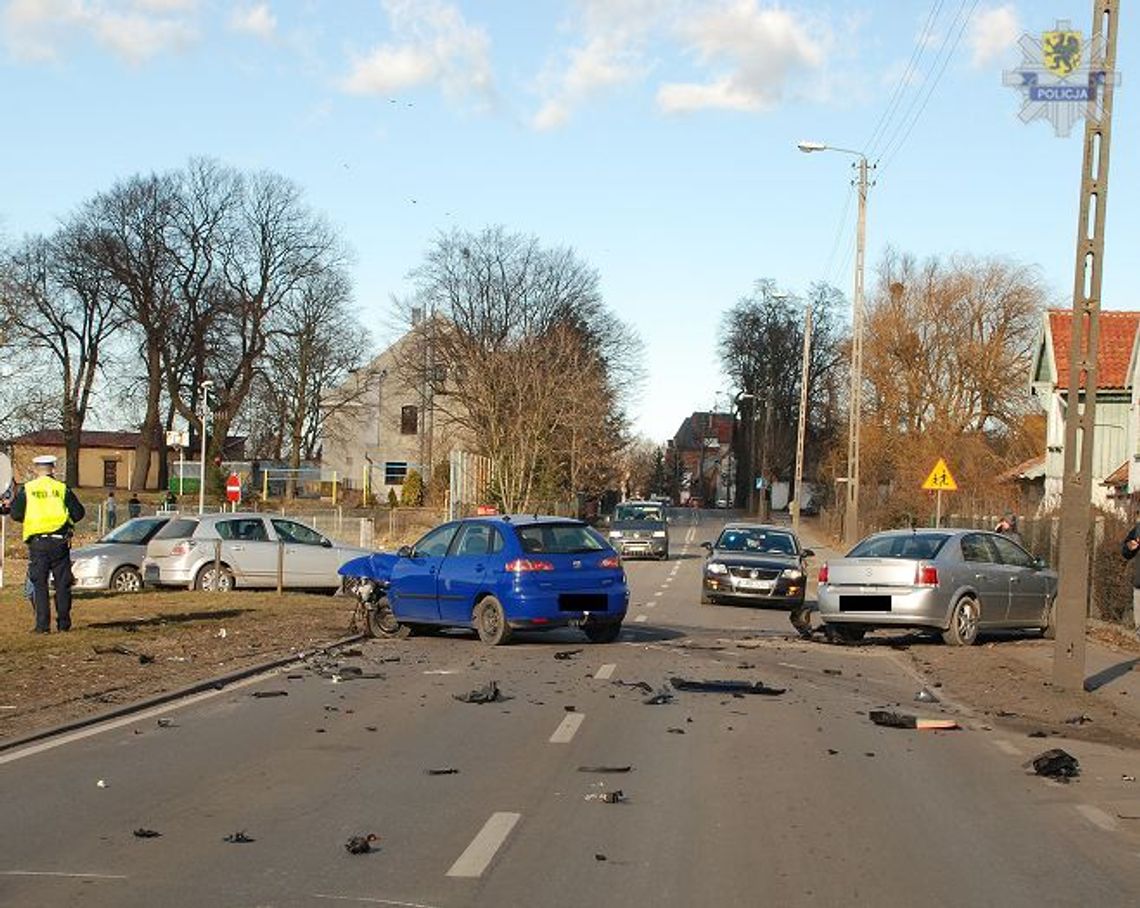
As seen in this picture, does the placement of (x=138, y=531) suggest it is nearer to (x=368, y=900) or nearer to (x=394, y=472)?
(x=368, y=900)

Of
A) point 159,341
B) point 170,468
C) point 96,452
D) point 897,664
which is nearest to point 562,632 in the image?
point 897,664

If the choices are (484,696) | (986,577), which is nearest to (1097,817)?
(484,696)

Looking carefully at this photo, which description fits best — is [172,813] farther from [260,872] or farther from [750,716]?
[750,716]

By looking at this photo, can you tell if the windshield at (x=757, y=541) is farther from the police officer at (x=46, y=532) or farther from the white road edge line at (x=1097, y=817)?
the white road edge line at (x=1097, y=817)

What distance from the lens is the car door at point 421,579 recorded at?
18.2 metres

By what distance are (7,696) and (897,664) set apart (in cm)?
958

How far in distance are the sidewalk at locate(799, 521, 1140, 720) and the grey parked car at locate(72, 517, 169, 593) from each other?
1453 centimetres

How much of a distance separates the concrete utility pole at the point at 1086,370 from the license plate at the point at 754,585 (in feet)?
40.2

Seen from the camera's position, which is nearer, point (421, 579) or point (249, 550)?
point (421, 579)

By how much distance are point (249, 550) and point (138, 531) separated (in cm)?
237

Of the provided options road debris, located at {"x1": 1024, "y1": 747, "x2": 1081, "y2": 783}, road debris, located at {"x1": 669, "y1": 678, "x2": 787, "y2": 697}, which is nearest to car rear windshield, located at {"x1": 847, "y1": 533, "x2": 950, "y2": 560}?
road debris, located at {"x1": 669, "y1": 678, "x2": 787, "y2": 697}

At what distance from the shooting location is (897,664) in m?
17.0

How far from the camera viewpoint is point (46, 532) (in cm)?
1684

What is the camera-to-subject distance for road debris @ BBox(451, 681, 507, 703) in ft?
42.0
